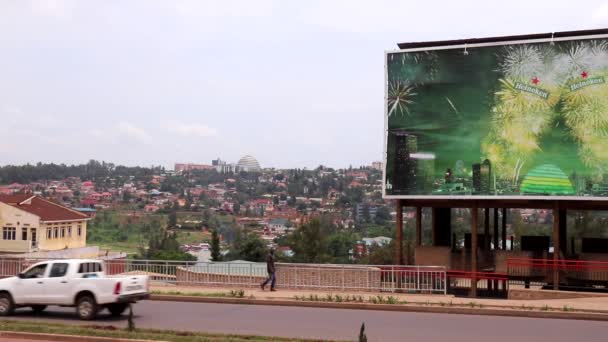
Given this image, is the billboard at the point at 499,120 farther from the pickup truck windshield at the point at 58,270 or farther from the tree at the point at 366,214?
the tree at the point at 366,214

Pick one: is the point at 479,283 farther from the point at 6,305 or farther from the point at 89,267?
the point at 6,305

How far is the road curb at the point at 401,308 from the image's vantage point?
728 inches

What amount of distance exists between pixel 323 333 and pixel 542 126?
1374 cm

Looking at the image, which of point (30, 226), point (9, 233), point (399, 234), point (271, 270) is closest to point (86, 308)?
point (271, 270)

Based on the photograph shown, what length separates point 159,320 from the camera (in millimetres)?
17578

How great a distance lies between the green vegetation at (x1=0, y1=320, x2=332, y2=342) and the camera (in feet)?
46.0

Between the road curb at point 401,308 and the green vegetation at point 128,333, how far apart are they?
20.6ft

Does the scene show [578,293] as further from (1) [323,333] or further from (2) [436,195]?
(1) [323,333]

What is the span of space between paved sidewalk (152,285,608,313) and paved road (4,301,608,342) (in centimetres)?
148

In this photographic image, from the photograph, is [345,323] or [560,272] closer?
[345,323]

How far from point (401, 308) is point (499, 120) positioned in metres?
9.38

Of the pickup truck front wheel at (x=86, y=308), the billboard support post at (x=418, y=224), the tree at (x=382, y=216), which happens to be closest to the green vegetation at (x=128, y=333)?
the pickup truck front wheel at (x=86, y=308)

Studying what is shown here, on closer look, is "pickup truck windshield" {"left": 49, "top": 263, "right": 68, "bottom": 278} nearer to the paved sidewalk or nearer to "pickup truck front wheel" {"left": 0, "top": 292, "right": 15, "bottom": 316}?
"pickup truck front wheel" {"left": 0, "top": 292, "right": 15, "bottom": 316}

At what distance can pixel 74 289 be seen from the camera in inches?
703
